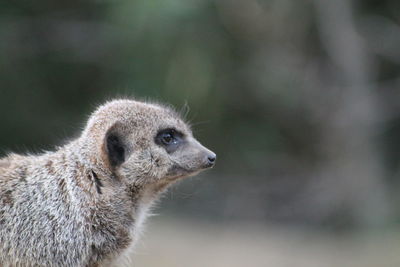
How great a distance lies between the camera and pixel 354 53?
45.9ft

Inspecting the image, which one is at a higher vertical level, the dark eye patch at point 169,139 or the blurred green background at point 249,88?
the blurred green background at point 249,88

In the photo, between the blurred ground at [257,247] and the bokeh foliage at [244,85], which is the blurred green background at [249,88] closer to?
the bokeh foliage at [244,85]

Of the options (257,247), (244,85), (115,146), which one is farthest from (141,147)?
(244,85)

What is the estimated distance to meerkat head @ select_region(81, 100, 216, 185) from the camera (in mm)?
5582

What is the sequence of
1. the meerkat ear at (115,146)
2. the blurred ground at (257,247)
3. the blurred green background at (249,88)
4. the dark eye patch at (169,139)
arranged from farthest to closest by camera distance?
the blurred green background at (249,88) → the blurred ground at (257,247) → the dark eye patch at (169,139) → the meerkat ear at (115,146)

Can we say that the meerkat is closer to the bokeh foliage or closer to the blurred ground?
the blurred ground

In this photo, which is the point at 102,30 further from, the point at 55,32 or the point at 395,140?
the point at 395,140

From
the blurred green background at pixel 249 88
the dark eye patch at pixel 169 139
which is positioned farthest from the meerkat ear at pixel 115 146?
the blurred green background at pixel 249 88

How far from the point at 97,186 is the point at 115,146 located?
0.32 m

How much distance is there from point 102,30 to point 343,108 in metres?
4.56

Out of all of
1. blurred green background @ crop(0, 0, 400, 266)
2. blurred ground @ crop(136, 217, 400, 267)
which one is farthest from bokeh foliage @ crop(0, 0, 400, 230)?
blurred ground @ crop(136, 217, 400, 267)

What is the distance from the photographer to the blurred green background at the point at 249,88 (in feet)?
45.1

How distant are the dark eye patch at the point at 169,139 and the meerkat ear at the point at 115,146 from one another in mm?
255

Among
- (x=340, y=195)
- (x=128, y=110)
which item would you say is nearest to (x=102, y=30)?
(x=340, y=195)
